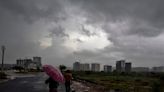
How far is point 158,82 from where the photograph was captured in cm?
1955

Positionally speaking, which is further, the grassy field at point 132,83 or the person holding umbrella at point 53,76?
the grassy field at point 132,83

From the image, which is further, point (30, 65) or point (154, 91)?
point (30, 65)

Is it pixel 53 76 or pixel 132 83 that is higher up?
pixel 53 76

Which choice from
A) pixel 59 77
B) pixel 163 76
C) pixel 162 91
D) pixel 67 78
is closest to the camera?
pixel 59 77

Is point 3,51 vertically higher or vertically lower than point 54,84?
higher

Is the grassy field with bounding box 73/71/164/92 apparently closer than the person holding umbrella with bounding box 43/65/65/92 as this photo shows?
No

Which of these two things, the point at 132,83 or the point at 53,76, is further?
the point at 132,83

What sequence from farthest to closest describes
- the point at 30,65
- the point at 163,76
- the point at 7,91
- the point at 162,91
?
the point at 30,65, the point at 7,91, the point at 163,76, the point at 162,91

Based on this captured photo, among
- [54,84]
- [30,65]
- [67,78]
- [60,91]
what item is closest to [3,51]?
[60,91]

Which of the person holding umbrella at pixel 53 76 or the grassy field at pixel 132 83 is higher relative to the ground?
the person holding umbrella at pixel 53 76

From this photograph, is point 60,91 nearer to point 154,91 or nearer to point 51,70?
point 154,91

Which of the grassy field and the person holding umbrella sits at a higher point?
the person holding umbrella

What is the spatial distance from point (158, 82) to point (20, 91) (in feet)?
43.1

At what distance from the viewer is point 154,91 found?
19125mm
